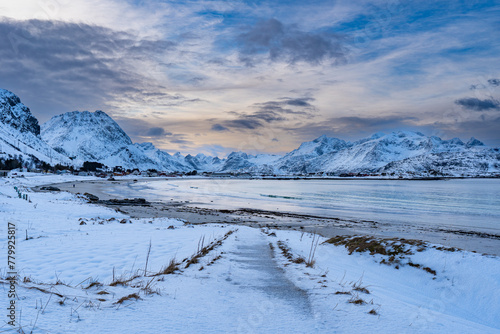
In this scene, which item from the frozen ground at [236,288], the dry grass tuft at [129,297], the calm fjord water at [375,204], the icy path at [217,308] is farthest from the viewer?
the calm fjord water at [375,204]

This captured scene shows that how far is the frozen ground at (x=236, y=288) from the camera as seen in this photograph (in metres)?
4.42

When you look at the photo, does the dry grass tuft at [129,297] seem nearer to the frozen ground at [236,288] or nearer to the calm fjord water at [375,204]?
the frozen ground at [236,288]

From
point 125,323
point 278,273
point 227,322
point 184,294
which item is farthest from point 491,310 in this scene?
point 125,323

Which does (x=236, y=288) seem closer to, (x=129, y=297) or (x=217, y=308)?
(x=217, y=308)

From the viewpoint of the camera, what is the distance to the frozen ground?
442 cm

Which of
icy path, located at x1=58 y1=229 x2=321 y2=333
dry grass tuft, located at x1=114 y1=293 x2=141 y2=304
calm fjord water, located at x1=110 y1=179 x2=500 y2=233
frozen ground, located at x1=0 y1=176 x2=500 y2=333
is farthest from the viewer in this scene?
calm fjord water, located at x1=110 y1=179 x2=500 y2=233

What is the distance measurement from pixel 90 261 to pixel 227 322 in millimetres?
7138

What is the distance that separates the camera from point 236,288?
691 centimetres

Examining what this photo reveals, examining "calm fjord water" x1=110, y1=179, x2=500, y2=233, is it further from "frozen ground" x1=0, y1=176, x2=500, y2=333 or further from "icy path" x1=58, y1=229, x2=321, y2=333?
"icy path" x1=58, y1=229, x2=321, y2=333

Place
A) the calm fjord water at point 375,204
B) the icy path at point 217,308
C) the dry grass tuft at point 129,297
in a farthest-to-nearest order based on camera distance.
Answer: the calm fjord water at point 375,204
the dry grass tuft at point 129,297
the icy path at point 217,308

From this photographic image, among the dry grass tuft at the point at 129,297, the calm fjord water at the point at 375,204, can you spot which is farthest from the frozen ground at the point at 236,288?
the calm fjord water at the point at 375,204

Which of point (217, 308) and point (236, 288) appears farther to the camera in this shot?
point (236, 288)

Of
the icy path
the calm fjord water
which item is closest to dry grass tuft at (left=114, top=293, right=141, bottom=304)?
the icy path

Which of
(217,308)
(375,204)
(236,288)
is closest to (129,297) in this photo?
(217,308)
